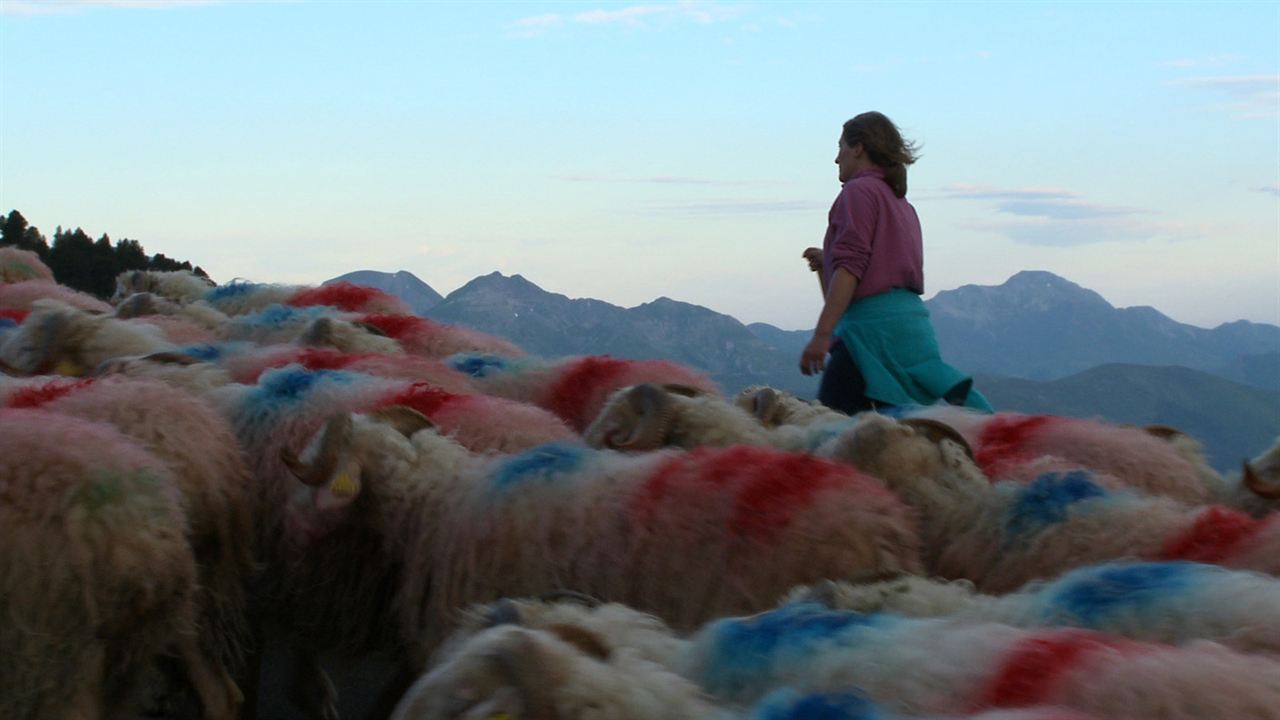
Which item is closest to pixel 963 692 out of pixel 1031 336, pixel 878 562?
pixel 878 562

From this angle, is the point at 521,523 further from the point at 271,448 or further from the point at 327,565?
the point at 271,448

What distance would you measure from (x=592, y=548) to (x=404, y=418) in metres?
1.20

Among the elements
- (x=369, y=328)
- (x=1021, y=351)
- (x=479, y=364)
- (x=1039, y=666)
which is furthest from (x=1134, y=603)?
(x=1021, y=351)

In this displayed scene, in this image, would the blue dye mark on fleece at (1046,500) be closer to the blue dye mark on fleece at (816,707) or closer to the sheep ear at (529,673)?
the blue dye mark on fleece at (816,707)

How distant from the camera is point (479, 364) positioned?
5898 millimetres

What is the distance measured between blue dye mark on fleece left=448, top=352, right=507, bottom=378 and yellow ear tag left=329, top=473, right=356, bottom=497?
1.90 metres

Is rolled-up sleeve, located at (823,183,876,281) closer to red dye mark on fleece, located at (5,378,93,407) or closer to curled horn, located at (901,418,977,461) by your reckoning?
curled horn, located at (901,418,977,461)

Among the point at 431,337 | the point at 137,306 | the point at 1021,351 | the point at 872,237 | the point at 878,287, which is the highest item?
the point at 872,237

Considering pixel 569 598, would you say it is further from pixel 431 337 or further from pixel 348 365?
pixel 431 337

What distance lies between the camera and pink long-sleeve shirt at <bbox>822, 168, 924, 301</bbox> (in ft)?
16.3

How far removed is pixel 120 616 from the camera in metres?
3.10

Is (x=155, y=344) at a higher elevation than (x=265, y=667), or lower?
higher

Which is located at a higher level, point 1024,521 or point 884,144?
Answer: point 884,144

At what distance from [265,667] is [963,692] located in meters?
4.71
